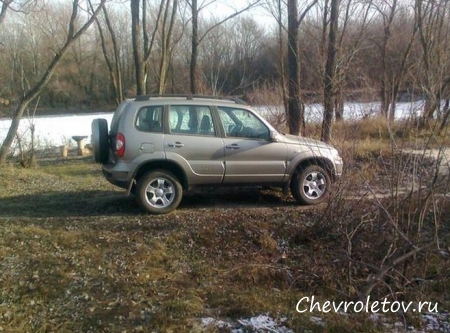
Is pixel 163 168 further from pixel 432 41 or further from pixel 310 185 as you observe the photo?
pixel 432 41

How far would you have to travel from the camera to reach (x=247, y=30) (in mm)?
34938

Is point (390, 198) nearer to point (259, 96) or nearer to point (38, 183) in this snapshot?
point (38, 183)

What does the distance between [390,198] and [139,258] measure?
115 inches

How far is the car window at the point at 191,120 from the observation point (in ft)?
22.0

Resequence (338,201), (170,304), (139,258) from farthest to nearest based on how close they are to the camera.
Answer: (338,201) < (139,258) < (170,304)

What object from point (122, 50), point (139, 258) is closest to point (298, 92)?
point (139, 258)

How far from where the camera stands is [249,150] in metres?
6.88

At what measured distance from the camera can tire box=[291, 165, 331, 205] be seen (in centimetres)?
709

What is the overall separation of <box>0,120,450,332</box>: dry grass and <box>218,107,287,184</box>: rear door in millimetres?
608

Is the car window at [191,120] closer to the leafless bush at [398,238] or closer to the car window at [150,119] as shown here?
the car window at [150,119]

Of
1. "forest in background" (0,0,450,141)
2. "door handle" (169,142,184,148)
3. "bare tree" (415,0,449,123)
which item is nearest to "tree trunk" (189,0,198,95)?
"forest in background" (0,0,450,141)

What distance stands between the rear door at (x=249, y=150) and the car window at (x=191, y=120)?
23cm

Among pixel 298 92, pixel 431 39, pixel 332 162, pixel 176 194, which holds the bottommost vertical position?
pixel 176 194

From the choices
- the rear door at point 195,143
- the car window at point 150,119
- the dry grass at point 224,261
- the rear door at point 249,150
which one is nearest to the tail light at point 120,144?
the car window at point 150,119
